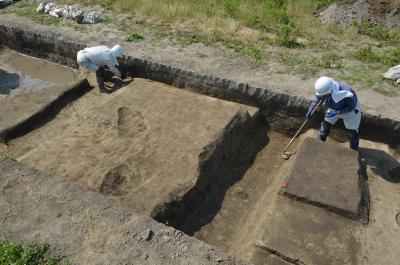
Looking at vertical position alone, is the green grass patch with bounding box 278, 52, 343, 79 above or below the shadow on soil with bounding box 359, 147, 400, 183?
above

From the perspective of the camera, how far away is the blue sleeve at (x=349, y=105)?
489cm

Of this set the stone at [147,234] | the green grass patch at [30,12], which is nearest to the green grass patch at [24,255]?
the stone at [147,234]

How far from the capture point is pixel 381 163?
5.27 m

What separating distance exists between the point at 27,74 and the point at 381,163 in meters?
6.62

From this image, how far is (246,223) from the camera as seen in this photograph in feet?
14.9

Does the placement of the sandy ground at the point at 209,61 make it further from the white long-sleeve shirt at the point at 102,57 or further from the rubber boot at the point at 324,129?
the rubber boot at the point at 324,129

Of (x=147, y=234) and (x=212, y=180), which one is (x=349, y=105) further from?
(x=147, y=234)

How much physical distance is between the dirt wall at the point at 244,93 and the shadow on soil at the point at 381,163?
0.99 feet

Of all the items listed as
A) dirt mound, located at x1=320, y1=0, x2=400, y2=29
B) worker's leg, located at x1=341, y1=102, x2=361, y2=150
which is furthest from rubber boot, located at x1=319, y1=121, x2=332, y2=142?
dirt mound, located at x1=320, y1=0, x2=400, y2=29

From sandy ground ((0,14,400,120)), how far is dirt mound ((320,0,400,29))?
2.33 m

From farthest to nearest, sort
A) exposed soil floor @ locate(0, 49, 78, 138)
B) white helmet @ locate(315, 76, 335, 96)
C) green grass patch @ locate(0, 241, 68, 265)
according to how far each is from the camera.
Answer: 1. exposed soil floor @ locate(0, 49, 78, 138)
2. white helmet @ locate(315, 76, 335, 96)
3. green grass patch @ locate(0, 241, 68, 265)

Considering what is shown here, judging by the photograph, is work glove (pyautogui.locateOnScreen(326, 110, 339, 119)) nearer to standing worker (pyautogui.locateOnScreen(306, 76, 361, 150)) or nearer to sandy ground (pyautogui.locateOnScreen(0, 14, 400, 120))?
standing worker (pyautogui.locateOnScreen(306, 76, 361, 150))

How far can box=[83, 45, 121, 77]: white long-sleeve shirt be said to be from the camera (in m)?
6.56

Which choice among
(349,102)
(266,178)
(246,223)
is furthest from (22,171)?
(349,102)
